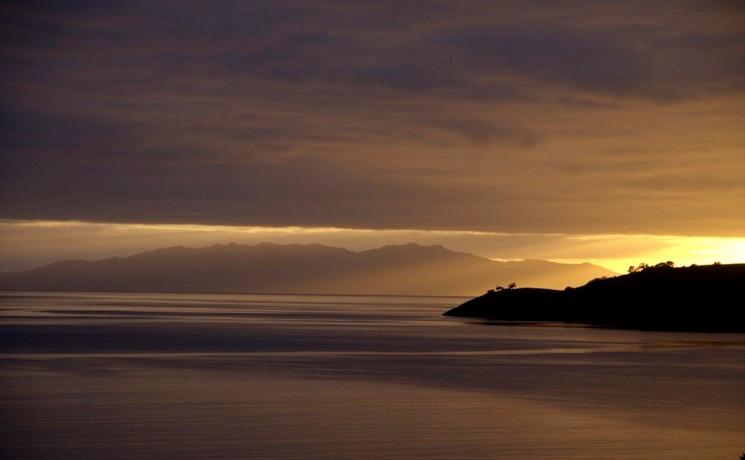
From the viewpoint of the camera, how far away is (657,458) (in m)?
30.3

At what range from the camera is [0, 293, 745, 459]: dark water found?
3119 centimetres

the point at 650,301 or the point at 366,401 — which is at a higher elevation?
the point at 650,301

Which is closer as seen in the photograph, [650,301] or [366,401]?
[366,401]

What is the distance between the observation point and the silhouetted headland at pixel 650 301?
12462 cm

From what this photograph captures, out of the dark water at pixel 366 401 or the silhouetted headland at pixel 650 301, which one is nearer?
the dark water at pixel 366 401

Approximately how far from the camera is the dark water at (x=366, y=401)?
31188 millimetres

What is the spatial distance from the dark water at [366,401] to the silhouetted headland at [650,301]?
46.8 m

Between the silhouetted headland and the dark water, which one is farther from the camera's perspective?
the silhouetted headland

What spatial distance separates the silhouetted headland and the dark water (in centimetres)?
4685

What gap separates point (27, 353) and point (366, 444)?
133 feet

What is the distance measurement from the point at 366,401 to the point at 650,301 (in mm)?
98289

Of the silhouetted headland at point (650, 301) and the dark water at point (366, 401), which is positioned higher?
the silhouetted headland at point (650, 301)

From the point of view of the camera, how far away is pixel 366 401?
4181 centimetres

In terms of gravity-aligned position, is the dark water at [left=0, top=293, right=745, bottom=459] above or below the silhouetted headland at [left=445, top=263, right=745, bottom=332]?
below
